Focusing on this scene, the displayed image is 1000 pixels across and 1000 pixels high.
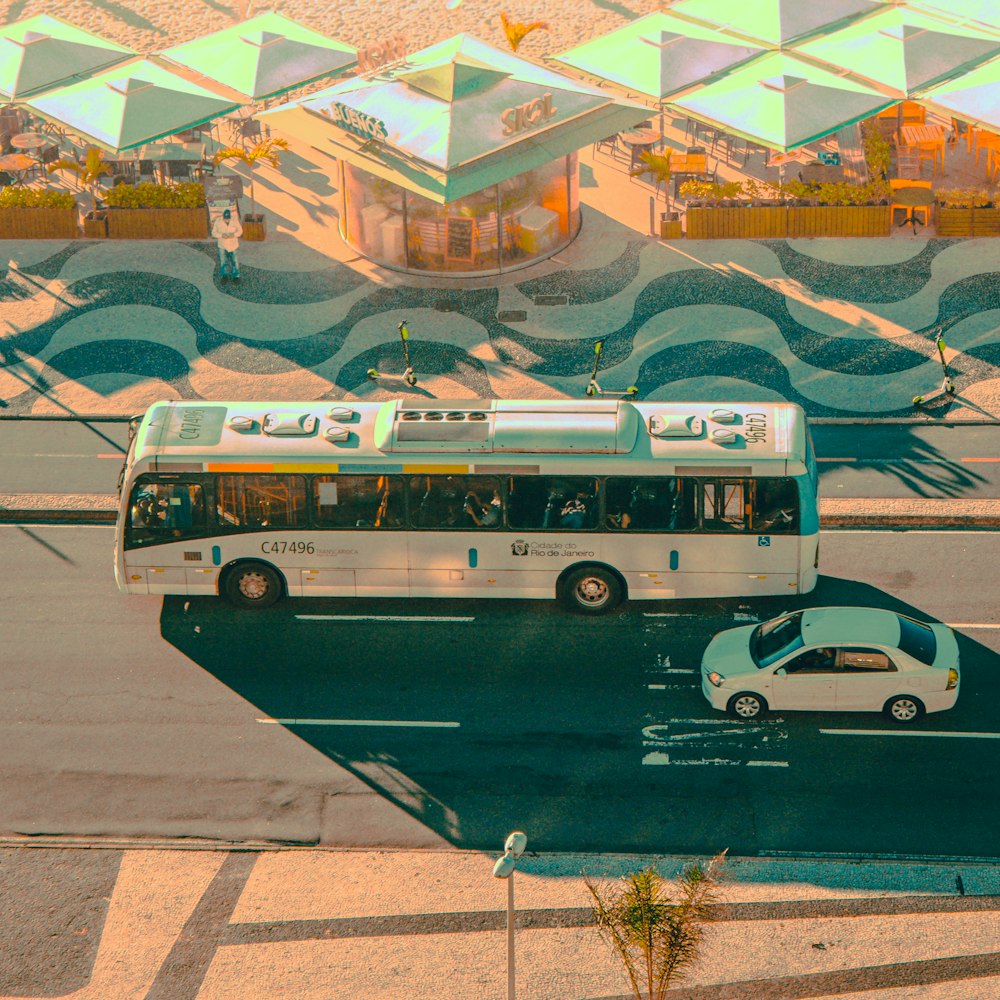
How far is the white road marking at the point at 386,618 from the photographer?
27703 millimetres

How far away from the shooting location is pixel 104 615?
2808 cm

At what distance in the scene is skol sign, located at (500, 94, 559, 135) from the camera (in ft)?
125

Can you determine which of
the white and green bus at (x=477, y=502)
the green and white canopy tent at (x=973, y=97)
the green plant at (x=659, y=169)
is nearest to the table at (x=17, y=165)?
the green plant at (x=659, y=169)

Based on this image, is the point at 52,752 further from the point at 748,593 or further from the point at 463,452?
the point at 748,593

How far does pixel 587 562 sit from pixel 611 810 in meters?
5.41

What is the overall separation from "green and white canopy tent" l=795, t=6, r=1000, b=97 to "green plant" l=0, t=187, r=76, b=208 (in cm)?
2035

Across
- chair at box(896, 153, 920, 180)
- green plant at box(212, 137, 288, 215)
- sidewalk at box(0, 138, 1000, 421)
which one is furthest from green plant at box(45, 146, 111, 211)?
chair at box(896, 153, 920, 180)

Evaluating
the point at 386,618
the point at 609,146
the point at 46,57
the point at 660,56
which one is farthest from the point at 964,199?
the point at 46,57

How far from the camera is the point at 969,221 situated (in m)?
39.8

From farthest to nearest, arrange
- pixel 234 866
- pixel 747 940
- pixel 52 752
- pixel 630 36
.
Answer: pixel 630 36 < pixel 52 752 < pixel 234 866 < pixel 747 940

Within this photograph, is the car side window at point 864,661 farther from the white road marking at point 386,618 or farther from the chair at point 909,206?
the chair at point 909,206

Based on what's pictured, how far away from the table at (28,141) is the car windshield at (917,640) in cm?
3252

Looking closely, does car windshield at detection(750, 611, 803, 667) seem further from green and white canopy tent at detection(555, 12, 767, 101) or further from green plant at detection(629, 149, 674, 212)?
green and white canopy tent at detection(555, 12, 767, 101)

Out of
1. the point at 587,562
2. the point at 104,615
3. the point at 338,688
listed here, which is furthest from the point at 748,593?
the point at 104,615
